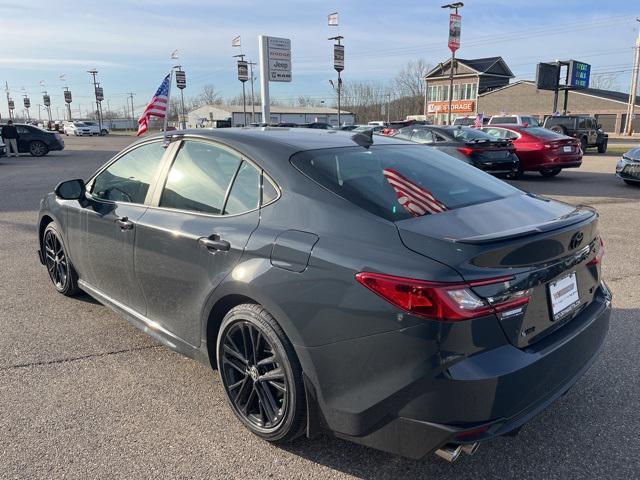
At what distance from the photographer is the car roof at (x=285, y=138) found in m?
2.91

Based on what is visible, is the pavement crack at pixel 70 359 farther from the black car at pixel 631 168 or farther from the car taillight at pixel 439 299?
the black car at pixel 631 168

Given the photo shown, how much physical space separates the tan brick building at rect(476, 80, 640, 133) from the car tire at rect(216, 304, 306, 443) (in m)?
63.4

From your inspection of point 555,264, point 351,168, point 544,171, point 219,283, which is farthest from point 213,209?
point 544,171

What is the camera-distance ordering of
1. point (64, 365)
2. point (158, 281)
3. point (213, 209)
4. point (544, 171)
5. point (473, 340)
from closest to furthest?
point (473, 340) < point (213, 209) < point (158, 281) < point (64, 365) < point (544, 171)

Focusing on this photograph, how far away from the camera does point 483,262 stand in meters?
2.04

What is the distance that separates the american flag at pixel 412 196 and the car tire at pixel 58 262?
3.15 meters

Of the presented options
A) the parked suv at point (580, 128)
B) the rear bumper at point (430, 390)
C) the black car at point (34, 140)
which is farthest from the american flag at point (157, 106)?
the parked suv at point (580, 128)

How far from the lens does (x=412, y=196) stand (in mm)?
2619

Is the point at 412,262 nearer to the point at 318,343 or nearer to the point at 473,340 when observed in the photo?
the point at 473,340

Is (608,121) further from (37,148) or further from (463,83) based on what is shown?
(37,148)

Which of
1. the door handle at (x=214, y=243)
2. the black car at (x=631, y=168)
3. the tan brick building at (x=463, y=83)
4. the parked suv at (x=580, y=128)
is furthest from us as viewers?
the tan brick building at (x=463, y=83)

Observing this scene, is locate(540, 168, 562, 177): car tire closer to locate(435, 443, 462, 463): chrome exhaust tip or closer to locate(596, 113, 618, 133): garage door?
locate(435, 443, 462, 463): chrome exhaust tip

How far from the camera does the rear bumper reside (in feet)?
6.54

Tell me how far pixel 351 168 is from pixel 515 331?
3.96ft
